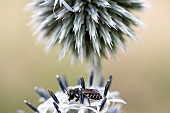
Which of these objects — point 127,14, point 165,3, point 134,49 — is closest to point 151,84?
point 134,49

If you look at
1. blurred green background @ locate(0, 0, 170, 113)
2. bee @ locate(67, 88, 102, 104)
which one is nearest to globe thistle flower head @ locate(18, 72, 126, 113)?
bee @ locate(67, 88, 102, 104)

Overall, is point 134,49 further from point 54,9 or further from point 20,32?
point 54,9

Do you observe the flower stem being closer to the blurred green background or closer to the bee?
the bee

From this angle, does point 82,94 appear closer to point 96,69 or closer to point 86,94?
point 86,94

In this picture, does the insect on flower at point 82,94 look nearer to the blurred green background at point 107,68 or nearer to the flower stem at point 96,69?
the flower stem at point 96,69

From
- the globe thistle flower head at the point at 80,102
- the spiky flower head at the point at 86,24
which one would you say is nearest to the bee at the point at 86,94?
the globe thistle flower head at the point at 80,102

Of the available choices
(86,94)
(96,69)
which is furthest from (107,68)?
(86,94)

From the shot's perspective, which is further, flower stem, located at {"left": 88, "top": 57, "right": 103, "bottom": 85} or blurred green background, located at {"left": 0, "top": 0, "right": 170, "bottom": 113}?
blurred green background, located at {"left": 0, "top": 0, "right": 170, "bottom": 113}
